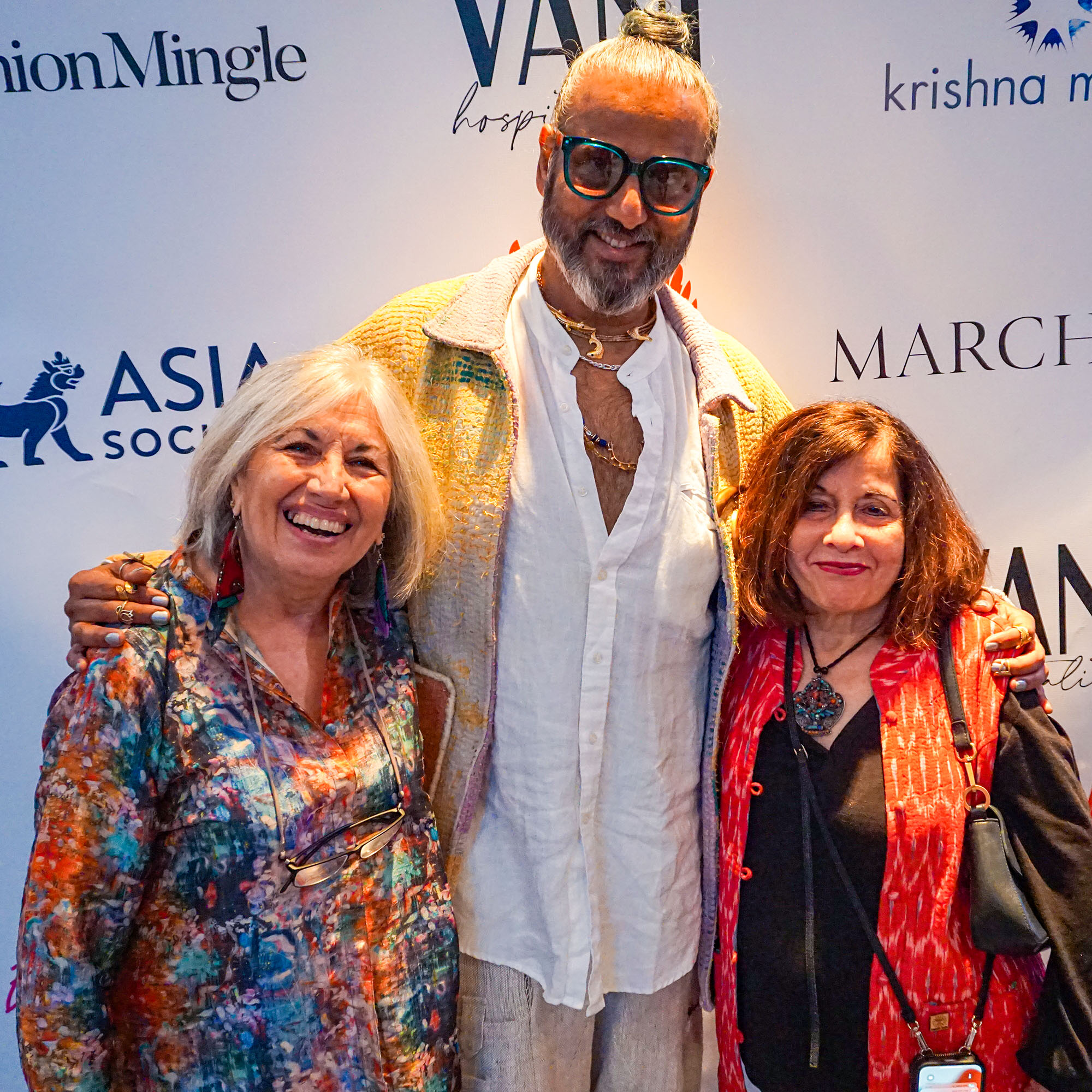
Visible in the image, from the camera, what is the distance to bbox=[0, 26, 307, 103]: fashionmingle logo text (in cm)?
201

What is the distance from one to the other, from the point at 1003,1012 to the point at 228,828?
1290mm

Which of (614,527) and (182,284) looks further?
(182,284)

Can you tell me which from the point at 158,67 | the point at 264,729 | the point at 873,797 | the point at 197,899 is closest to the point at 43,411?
the point at 158,67

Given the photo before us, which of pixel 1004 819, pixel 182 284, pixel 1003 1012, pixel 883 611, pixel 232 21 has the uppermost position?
pixel 232 21

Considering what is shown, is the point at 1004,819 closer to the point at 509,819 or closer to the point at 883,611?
the point at 883,611

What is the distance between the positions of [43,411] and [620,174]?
1.32 meters

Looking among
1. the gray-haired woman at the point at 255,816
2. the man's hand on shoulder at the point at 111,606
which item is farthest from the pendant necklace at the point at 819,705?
the man's hand on shoulder at the point at 111,606

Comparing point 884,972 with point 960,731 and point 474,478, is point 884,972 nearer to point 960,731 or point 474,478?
point 960,731

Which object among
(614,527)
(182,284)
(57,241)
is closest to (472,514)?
(614,527)

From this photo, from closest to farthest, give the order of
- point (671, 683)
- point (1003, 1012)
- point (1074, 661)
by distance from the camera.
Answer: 1. point (1003, 1012)
2. point (671, 683)
3. point (1074, 661)

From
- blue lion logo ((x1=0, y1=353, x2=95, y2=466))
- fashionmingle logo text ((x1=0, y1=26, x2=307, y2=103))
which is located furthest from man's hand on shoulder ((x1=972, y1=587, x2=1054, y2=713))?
blue lion logo ((x1=0, y1=353, x2=95, y2=466))

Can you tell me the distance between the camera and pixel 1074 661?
2.41 meters

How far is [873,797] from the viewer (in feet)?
5.38

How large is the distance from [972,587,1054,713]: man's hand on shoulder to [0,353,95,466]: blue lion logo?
1.87 meters
